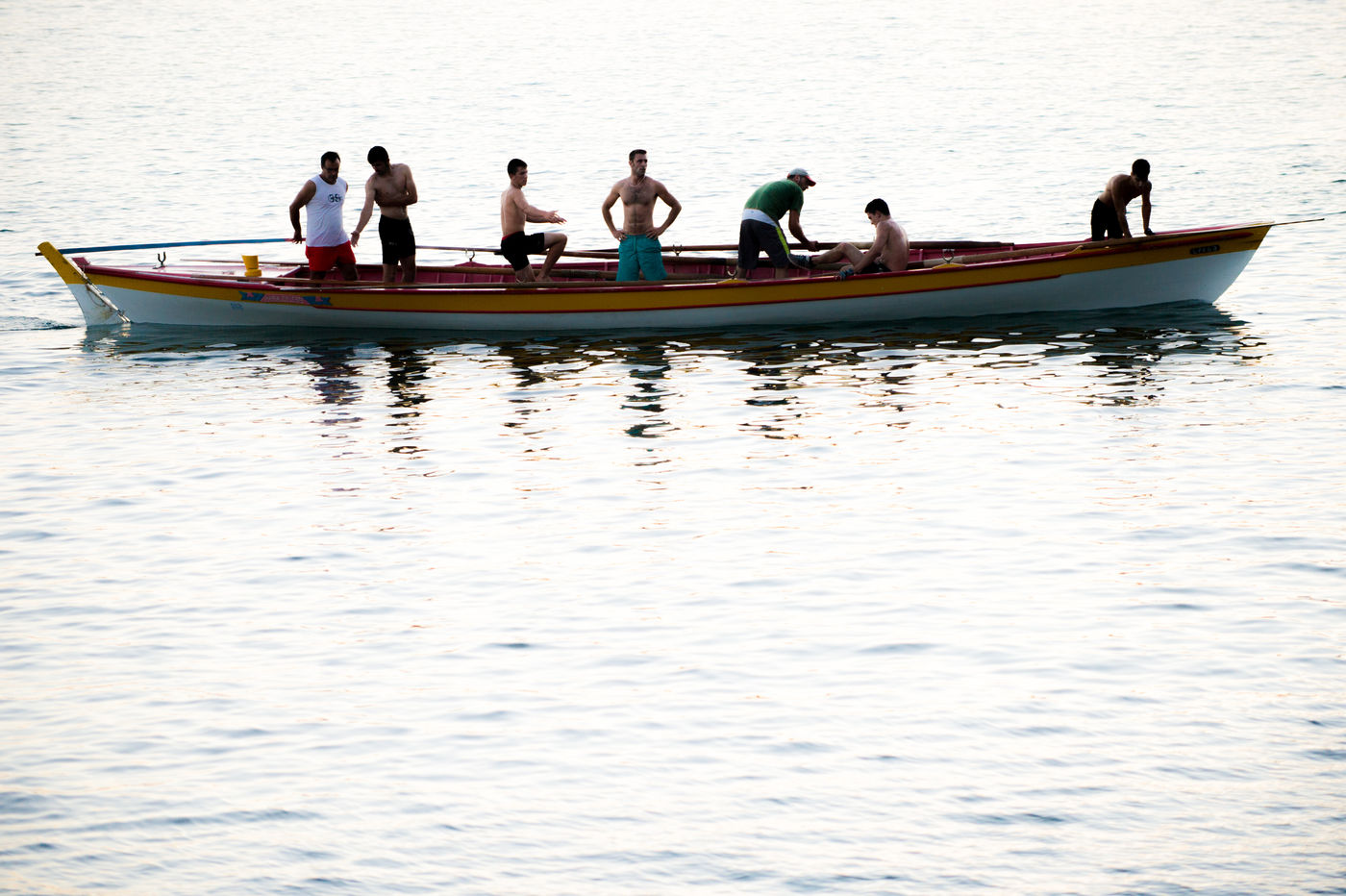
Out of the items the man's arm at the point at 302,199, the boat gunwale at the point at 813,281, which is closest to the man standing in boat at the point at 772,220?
the boat gunwale at the point at 813,281

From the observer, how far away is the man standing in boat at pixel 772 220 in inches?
664

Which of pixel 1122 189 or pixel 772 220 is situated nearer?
pixel 1122 189

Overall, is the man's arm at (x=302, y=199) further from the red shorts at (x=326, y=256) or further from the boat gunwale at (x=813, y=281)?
the boat gunwale at (x=813, y=281)

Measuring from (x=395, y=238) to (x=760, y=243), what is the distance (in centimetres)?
419

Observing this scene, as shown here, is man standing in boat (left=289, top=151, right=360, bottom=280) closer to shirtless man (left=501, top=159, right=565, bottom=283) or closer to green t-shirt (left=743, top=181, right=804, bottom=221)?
shirtless man (left=501, top=159, right=565, bottom=283)

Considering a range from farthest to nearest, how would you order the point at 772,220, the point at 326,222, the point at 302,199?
1. the point at 326,222
2. the point at 772,220
3. the point at 302,199

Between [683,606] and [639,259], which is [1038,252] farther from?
[683,606]

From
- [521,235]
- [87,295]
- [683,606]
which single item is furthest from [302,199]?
[683,606]

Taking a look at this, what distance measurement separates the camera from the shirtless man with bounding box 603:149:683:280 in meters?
16.6

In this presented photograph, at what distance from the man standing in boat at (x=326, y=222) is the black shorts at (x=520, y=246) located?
187 cm

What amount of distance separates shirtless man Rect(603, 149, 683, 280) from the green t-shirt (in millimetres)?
960

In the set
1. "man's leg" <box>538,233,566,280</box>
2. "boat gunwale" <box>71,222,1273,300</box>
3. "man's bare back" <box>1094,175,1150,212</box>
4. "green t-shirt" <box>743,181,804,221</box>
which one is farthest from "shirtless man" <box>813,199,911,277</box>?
"man's leg" <box>538,233,566,280</box>

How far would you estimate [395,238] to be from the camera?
1728cm

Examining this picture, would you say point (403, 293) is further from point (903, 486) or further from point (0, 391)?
point (903, 486)
